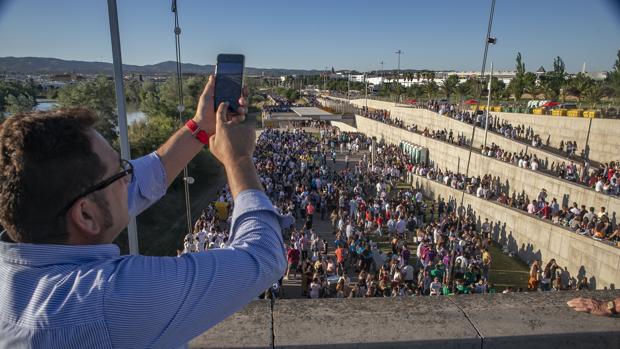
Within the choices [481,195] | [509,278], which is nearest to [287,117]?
[481,195]

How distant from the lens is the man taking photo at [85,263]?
3.25 ft

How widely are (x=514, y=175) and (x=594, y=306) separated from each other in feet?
63.5

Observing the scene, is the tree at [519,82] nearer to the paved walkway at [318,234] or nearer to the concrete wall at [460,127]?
the concrete wall at [460,127]

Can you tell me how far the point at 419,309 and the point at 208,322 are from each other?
5.66ft

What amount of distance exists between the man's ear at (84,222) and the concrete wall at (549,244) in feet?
43.7

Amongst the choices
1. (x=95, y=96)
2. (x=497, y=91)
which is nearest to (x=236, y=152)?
(x=95, y=96)

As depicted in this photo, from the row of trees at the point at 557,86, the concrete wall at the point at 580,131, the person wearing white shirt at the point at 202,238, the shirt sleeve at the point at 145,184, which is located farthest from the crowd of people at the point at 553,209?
the row of trees at the point at 557,86

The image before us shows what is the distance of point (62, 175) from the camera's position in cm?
105

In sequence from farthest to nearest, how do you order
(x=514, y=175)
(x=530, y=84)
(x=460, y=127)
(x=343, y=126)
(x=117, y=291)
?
(x=530, y=84)
(x=343, y=126)
(x=460, y=127)
(x=514, y=175)
(x=117, y=291)

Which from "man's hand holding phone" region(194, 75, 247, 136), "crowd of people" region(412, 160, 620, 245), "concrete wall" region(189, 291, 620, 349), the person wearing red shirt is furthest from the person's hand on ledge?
the person wearing red shirt

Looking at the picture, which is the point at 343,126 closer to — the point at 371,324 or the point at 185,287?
the point at 371,324

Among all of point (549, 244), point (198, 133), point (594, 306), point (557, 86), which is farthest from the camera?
point (557, 86)

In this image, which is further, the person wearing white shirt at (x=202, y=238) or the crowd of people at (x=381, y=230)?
the person wearing white shirt at (x=202, y=238)

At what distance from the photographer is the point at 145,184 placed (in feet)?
5.68
